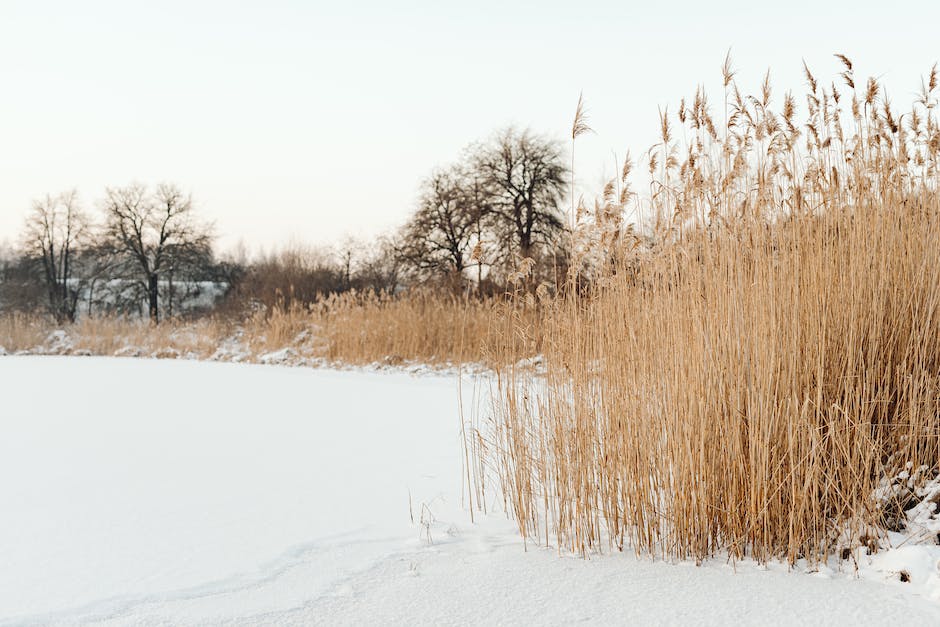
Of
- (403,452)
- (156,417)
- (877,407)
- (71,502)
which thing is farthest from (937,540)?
(156,417)

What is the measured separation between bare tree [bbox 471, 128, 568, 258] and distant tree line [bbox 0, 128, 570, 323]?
3cm

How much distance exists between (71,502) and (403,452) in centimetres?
184

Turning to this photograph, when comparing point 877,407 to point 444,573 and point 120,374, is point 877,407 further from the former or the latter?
point 120,374

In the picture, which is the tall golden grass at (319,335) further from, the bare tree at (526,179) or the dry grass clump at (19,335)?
the bare tree at (526,179)

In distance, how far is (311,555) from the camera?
8.20ft

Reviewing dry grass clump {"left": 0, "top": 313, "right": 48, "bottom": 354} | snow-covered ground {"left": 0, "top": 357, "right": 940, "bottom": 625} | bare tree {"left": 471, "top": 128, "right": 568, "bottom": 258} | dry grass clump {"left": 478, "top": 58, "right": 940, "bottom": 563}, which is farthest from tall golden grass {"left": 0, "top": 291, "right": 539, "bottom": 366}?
bare tree {"left": 471, "top": 128, "right": 568, "bottom": 258}

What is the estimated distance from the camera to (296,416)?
5738 mm

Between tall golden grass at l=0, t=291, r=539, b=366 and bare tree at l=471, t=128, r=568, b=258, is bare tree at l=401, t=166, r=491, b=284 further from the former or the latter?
tall golden grass at l=0, t=291, r=539, b=366

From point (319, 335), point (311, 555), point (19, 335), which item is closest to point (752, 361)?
point (311, 555)

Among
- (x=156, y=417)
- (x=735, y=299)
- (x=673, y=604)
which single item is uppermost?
(x=735, y=299)

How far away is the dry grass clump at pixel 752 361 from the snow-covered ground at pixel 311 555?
0.21 meters

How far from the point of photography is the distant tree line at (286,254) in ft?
61.8

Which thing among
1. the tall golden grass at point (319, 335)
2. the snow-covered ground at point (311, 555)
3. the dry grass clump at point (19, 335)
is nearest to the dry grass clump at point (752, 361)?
the snow-covered ground at point (311, 555)

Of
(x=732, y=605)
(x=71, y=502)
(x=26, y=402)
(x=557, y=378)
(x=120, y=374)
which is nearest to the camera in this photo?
(x=732, y=605)
